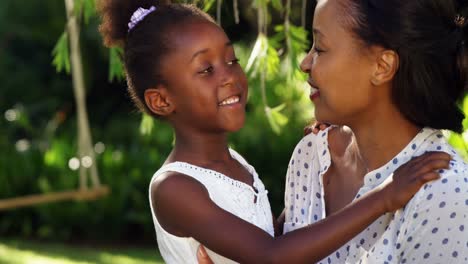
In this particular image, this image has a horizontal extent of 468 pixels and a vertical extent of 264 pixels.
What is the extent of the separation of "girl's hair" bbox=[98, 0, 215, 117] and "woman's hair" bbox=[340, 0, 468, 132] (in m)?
0.57

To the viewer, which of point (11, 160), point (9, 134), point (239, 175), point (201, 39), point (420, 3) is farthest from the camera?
point (9, 134)

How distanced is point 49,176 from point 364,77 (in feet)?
18.5

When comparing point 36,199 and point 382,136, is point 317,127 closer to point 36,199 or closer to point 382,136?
point 382,136

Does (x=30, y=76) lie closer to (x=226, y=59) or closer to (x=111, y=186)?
(x=111, y=186)

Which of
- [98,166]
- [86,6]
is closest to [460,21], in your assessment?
[86,6]

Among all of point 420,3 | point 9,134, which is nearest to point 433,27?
point 420,3

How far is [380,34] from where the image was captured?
2.60 meters

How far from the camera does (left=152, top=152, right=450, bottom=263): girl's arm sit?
99.3 inches

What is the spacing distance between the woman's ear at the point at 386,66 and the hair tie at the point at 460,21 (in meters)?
0.20

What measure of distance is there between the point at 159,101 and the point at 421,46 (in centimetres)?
85

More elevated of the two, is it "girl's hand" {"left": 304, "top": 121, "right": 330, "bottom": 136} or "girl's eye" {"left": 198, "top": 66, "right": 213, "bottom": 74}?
"girl's eye" {"left": 198, "top": 66, "right": 213, "bottom": 74}

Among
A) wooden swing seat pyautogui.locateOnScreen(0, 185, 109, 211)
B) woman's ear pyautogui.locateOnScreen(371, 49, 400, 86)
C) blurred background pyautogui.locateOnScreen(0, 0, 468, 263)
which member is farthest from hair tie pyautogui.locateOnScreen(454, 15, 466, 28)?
wooden swing seat pyautogui.locateOnScreen(0, 185, 109, 211)

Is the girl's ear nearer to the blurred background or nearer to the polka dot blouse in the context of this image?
the polka dot blouse

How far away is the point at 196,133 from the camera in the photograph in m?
2.99
